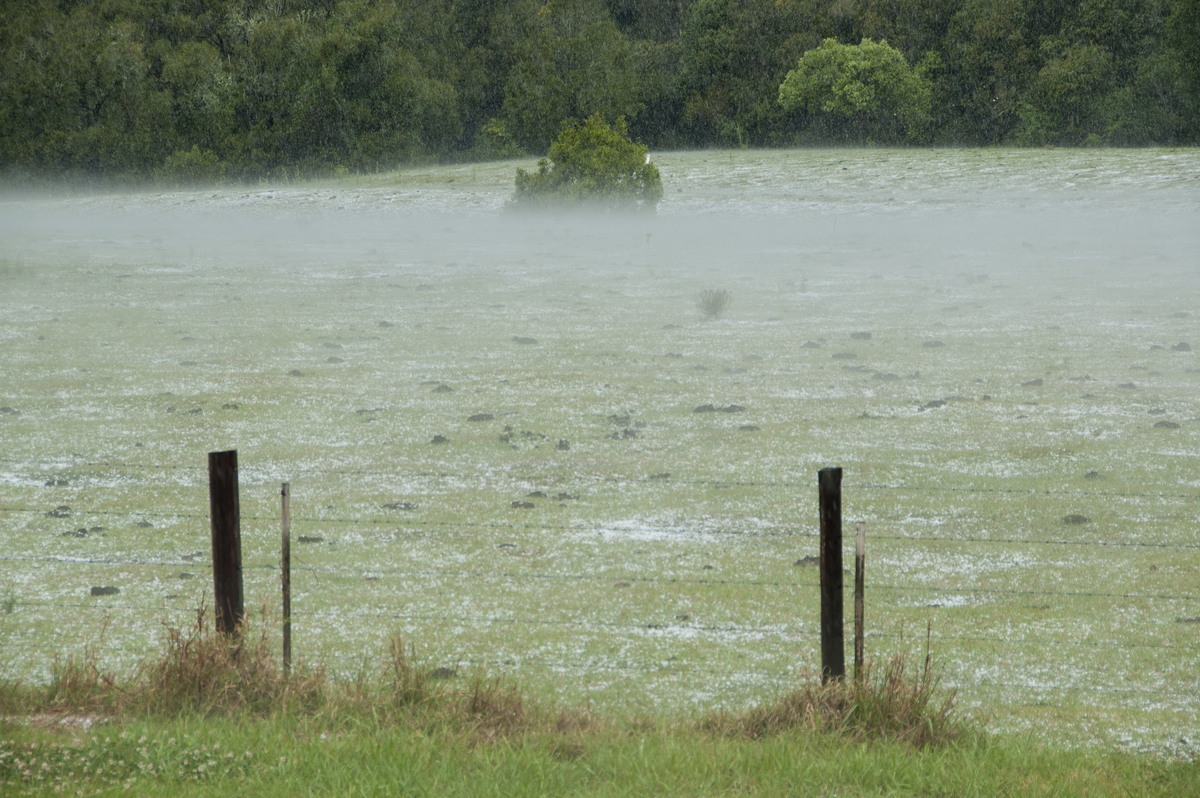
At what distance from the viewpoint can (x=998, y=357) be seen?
18828 millimetres

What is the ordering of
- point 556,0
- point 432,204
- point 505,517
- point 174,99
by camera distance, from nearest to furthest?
1. point 505,517
2. point 432,204
3. point 174,99
4. point 556,0

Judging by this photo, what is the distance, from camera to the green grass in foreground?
491 centimetres

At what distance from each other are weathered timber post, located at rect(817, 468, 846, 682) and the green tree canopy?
58.9 metres

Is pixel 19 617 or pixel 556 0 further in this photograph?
pixel 556 0

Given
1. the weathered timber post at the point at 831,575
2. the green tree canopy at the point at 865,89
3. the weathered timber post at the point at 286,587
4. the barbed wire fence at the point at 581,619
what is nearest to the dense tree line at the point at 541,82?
the green tree canopy at the point at 865,89

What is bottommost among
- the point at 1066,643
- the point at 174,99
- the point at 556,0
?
the point at 1066,643

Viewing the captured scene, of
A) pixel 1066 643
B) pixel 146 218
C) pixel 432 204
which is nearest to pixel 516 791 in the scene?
pixel 1066 643

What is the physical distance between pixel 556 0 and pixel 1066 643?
68768 mm

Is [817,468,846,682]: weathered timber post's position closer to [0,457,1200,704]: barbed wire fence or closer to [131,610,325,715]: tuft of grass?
[0,457,1200,704]: barbed wire fence

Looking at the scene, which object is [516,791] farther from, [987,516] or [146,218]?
[146,218]

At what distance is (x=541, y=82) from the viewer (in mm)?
65312

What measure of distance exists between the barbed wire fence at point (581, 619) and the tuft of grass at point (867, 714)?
1.62 meters

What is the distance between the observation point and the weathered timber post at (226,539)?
5.61 metres

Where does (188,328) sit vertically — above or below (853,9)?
below
